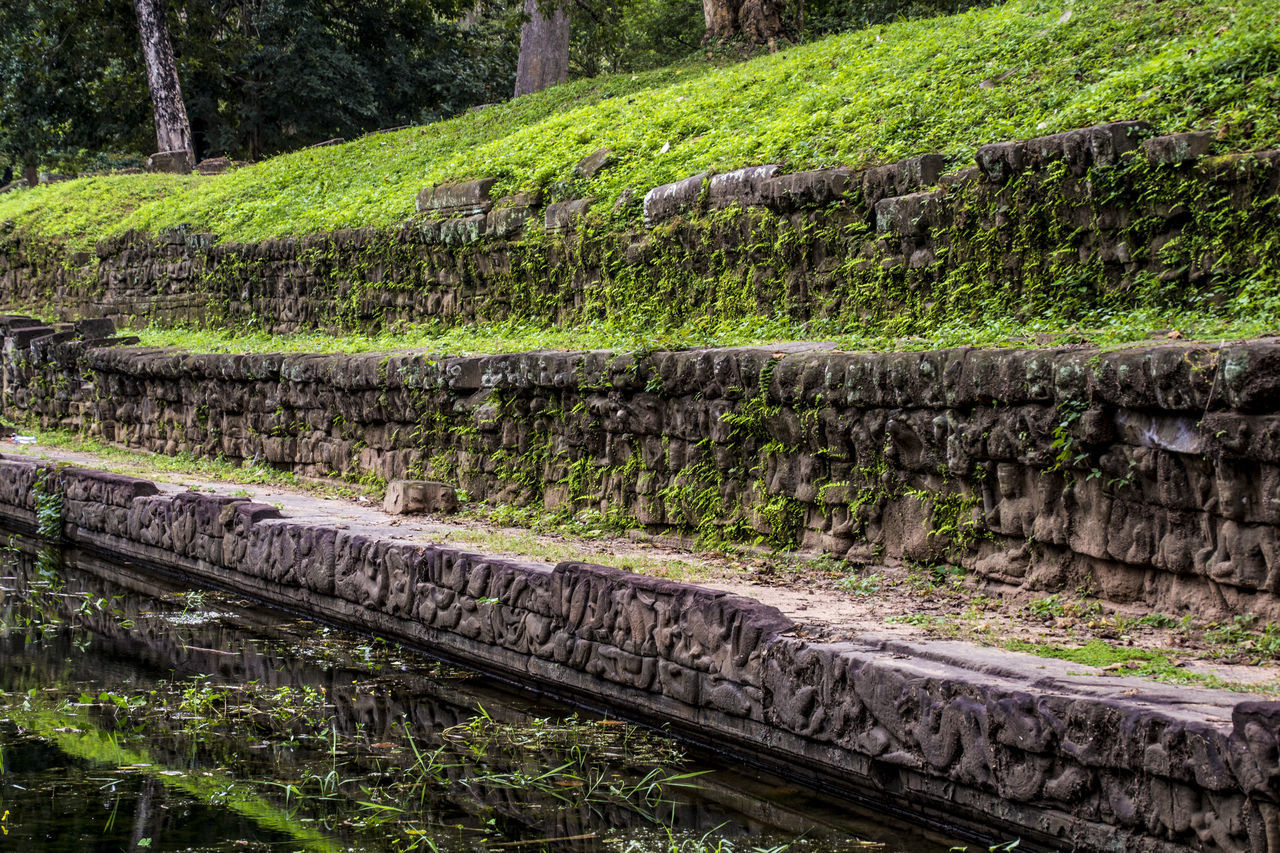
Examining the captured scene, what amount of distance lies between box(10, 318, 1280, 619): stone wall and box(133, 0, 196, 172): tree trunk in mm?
13597

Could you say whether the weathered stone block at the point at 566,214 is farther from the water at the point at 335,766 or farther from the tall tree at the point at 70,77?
the tall tree at the point at 70,77

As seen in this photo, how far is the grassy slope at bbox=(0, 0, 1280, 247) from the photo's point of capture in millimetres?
6895

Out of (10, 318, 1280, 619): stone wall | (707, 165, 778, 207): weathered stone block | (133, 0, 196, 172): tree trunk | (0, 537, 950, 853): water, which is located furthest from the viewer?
(133, 0, 196, 172): tree trunk

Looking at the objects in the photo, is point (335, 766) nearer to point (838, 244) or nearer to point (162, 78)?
point (838, 244)

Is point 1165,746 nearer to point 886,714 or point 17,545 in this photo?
point 886,714

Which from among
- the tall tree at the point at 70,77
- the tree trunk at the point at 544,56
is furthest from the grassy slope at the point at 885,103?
the tall tree at the point at 70,77

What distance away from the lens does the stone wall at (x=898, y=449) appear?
15.0 ft

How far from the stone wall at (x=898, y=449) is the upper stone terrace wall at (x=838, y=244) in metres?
1.25

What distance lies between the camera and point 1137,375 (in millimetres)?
4719

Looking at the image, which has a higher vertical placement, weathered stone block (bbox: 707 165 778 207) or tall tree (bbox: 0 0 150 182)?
tall tree (bbox: 0 0 150 182)

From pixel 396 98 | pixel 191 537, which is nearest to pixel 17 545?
pixel 191 537

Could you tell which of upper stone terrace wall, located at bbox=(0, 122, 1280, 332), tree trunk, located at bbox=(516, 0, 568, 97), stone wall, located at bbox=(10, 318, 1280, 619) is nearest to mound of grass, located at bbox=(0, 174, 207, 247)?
tree trunk, located at bbox=(516, 0, 568, 97)

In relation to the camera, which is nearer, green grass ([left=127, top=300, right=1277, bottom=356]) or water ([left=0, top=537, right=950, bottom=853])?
water ([left=0, top=537, right=950, bottom=853])

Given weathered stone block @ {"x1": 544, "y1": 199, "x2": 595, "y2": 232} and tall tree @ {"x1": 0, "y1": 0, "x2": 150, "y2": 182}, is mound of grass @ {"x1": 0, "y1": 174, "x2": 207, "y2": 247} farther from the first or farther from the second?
weathered stone block @ {"x1": 544, "y1": 199, "x2": 595, "y2": 232}
